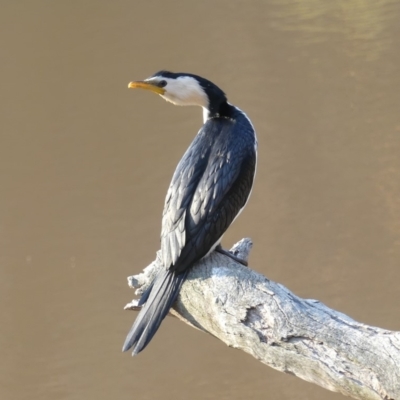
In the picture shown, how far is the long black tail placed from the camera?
1882mm

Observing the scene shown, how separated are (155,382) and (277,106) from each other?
2.88 m

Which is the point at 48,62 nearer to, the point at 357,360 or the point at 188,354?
the point at 188,354

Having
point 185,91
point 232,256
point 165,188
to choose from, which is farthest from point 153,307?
point 165,188

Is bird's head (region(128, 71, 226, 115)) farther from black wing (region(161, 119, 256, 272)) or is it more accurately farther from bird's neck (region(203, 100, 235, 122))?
black wing (region(161, 119, 256, 272))

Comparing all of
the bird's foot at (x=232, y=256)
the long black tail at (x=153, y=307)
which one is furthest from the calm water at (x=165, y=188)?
the long black tail at (x=153, y=307)

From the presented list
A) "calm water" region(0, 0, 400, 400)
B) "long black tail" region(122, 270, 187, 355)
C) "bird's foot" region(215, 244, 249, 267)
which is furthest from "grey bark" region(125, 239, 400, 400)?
"calm water" region(0, 0, 400, 400)

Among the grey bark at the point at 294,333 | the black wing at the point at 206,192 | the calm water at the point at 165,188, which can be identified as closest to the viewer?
the grey bark at the point at 294,333

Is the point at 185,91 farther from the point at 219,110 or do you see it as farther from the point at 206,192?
the point at 206,192

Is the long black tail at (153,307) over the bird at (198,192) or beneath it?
beneath

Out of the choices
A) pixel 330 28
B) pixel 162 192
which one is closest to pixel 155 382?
pixel 162 192

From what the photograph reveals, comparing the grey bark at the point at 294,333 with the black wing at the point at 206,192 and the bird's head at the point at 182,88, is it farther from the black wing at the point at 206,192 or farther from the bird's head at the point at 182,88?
the bird's head at the point at 182,88

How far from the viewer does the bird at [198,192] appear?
6.34ft

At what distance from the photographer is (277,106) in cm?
595

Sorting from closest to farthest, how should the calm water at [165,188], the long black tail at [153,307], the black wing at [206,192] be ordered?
the long black tail at [153,307]
the black wing at [206,192]
the calm water at [165,188]
